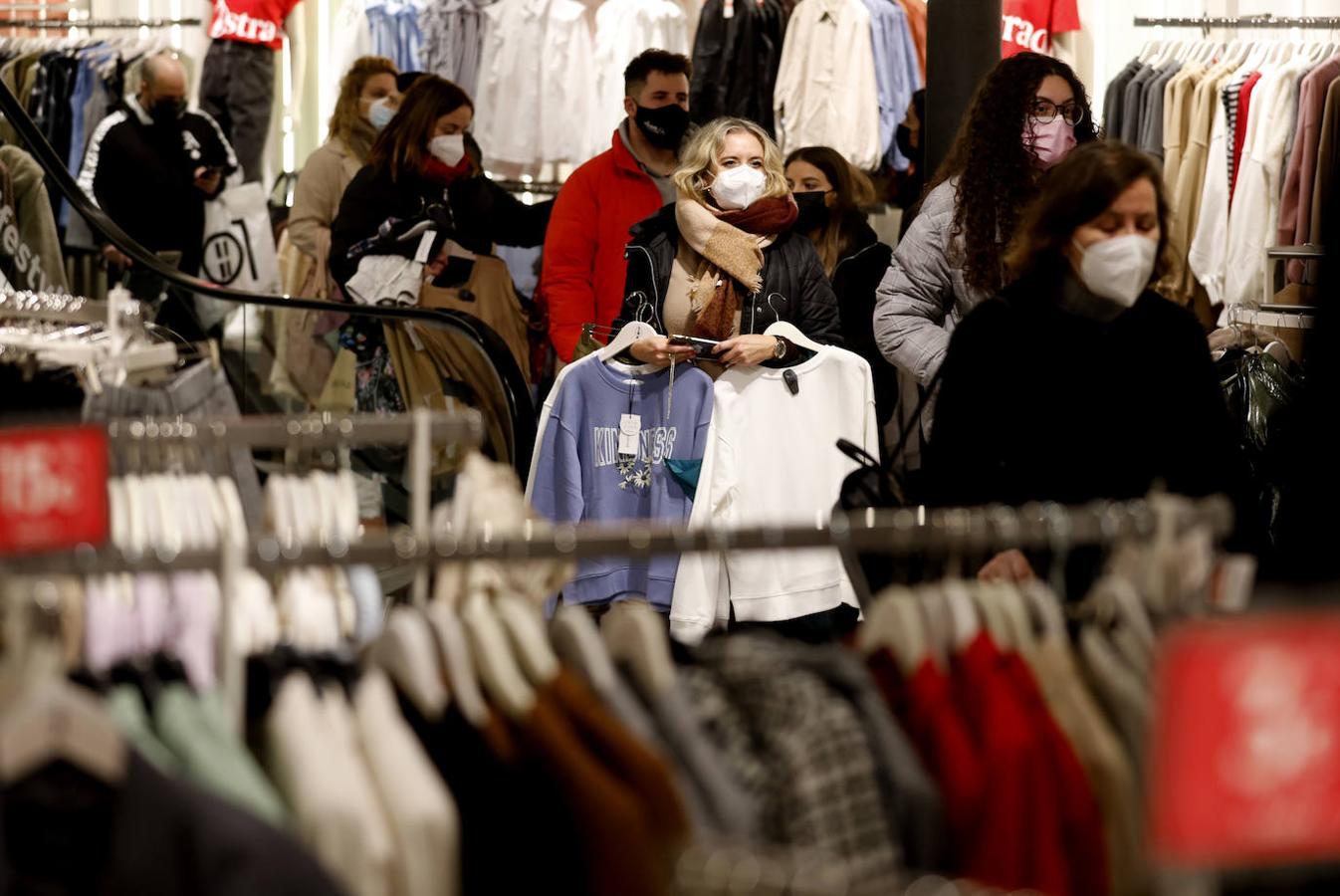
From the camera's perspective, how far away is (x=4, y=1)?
9.91 m

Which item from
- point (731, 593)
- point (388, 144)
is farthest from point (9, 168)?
point (731, 593)

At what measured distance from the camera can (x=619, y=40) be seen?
8.24 metres

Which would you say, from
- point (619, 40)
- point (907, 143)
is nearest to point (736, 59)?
point (619, 40)

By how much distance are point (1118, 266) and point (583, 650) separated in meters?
1.54

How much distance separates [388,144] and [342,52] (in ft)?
7.92

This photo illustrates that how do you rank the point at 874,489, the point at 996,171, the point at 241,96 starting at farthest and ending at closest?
the point at 241,96, the point at 996,171, the point at 874,489

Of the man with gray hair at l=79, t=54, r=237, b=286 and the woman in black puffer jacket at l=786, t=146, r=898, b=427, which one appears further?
the man with gray hair at l=79, t=54, r=237, b=286

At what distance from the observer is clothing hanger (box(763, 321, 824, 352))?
463cm

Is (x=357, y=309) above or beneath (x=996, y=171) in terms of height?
beneath

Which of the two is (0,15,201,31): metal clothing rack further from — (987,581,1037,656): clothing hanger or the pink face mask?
(987,581,1037,656): clothing hanger

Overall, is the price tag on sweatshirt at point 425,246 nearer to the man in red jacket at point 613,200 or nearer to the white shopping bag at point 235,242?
the man in red jacket at point 613,200

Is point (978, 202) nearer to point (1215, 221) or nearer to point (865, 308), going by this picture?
point (865, 308)

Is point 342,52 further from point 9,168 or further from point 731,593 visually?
point 731,593

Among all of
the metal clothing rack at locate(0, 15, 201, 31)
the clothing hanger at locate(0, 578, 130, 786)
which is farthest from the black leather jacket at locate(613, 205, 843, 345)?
the metal clothing rack at locate(0, 15, 201, 31)
